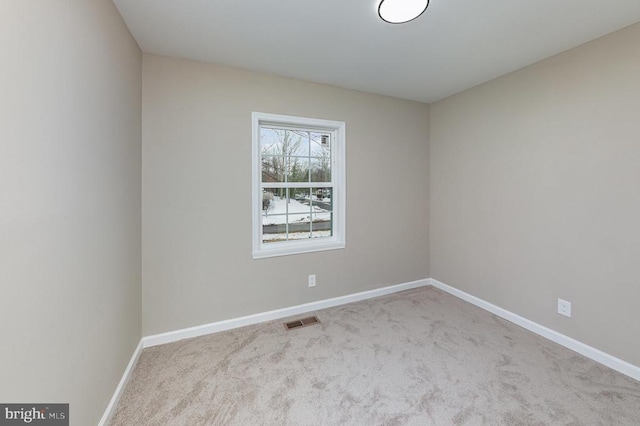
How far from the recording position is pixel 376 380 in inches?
70.8

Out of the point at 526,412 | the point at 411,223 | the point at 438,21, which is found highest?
the point at 438,21

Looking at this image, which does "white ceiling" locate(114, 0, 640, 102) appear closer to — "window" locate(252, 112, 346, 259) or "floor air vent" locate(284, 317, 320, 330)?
"window" locate(252, 112, 346, 259)

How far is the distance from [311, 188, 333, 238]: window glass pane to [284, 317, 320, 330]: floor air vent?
900 mm

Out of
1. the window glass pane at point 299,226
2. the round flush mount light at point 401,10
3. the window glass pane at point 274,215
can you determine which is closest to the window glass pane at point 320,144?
the window glass pane at point 274,215

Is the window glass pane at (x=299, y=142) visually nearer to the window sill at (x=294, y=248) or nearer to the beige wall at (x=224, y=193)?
the beige wall at (x=224, y=193)

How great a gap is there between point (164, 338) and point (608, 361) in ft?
11.7

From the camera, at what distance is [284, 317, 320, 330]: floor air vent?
2.53m

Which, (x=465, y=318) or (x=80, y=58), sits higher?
(x=80, y=58)

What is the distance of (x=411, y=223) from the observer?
11.3 feet

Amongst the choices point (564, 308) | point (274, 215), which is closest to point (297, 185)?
point (274, 215)

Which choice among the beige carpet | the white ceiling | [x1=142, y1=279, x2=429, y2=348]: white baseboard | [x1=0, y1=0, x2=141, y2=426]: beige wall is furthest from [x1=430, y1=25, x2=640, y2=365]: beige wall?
[x1=0, y1=0, x2=141, y2=426]: beige wall

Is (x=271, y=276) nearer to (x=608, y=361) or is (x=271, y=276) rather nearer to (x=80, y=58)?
(x=80, y=58)

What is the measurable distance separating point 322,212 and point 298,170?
568 mm

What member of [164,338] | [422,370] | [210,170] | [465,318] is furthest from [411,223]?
[164,338]
